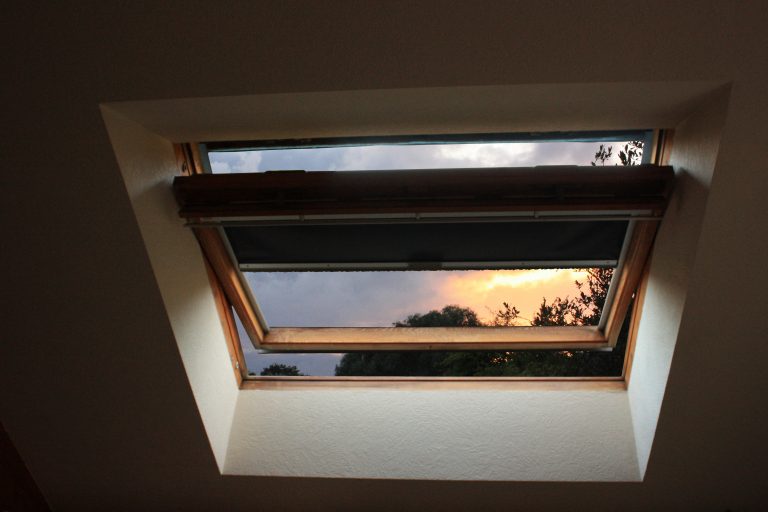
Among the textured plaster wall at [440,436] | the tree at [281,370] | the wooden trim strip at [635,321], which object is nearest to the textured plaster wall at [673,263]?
the wooden trim strip at [635,321]

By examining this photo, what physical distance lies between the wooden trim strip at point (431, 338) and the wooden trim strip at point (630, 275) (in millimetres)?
85

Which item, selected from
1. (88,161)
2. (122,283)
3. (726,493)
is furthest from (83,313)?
(726,493)

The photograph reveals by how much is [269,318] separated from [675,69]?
5.69ft

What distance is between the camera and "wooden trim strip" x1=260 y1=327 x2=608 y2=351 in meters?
1.86

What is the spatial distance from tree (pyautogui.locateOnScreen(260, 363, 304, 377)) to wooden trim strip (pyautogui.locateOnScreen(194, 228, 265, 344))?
182 mm

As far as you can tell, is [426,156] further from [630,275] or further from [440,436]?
[440,436]

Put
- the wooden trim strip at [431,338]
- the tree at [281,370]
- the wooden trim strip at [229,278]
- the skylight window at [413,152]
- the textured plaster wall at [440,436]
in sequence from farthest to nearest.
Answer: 1. the tree at [281,370]
2. the wooden trim strip at [431,338]
3. the textured plaster wall at [440,436]
4. the wooden trim strip at [229,278]
5. the skylight window at [413,152]

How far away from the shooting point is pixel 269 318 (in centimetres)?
198

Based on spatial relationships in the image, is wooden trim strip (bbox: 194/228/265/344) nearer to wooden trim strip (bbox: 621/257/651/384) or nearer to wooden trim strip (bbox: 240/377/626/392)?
wooden trim strip (bbox: 240/377/626/392)

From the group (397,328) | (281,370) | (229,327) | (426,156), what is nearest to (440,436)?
(397,328)

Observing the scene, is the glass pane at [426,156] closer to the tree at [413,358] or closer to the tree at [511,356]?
the tree at [511,356]

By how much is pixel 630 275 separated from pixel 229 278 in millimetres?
1588

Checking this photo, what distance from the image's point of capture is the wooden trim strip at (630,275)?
149cm

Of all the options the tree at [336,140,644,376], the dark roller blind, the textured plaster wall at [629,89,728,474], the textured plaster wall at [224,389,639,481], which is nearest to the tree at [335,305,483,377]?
the tree at [336,140,644,376]
